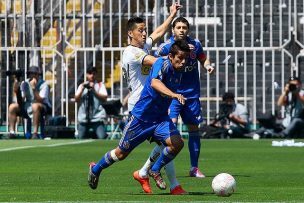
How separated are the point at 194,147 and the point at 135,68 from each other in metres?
2.07

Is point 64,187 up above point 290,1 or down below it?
below

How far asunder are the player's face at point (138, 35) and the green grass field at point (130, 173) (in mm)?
1594

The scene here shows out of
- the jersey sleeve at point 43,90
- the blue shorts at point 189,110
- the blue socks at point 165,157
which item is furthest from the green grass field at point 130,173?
the jersey sleeve at point 43,90

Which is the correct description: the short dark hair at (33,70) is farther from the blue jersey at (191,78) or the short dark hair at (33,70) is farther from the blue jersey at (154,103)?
the blue jersey at (154,103)

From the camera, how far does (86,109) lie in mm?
29031

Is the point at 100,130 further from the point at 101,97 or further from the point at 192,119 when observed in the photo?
the point at 192,119

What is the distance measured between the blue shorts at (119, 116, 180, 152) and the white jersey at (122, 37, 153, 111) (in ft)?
5.38

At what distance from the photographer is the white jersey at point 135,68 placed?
1405cm

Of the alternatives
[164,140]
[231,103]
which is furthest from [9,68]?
[164,140]

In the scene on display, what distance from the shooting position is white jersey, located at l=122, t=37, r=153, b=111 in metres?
14.0

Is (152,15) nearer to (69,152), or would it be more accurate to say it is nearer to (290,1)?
(290,1)

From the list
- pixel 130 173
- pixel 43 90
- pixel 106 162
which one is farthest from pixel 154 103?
pixel 43 90

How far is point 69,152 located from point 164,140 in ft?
30.5

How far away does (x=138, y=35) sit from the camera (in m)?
13.9
